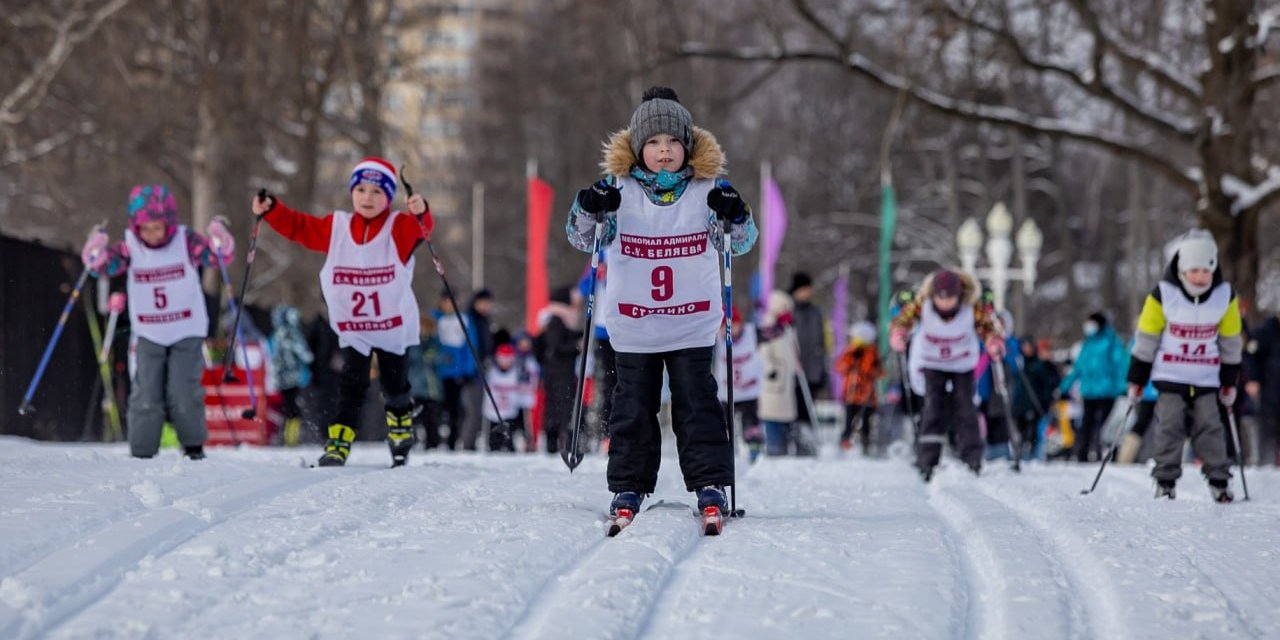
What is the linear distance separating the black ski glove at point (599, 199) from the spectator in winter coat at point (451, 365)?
409 inches

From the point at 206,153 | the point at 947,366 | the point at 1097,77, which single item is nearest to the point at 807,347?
the point at 1097,77

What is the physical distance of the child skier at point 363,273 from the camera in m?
8.62

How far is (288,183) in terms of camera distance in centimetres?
2914

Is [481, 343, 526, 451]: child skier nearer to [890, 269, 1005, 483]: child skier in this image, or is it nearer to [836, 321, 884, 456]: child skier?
[836, 321, 884, 456]: child skier

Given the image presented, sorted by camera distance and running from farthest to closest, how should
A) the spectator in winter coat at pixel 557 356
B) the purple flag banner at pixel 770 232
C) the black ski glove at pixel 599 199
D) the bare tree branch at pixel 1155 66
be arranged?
the purple flag banner at pixel 770 232, the bare tree branch at pixel 1155 66, the spectator in winter coat at pixel 557 356, the black ski glove at pixel 599 199

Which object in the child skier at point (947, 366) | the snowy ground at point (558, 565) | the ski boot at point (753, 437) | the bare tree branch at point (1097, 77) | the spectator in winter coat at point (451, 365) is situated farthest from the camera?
the bare tree branch at point (1097, 77)

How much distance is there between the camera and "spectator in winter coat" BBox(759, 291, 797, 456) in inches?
616

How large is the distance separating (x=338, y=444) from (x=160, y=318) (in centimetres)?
168

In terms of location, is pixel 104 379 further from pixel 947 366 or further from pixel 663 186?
pixel 663 186

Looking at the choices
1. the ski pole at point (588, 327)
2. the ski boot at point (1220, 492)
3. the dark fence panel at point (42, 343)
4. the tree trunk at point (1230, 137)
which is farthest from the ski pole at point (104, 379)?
the tree trunk at point (1230, 137)

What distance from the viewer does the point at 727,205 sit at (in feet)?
20.3

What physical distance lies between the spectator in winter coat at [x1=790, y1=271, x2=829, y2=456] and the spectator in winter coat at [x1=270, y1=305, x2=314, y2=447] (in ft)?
18.1

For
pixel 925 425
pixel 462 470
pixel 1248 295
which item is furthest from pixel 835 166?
Answer: pixel 462 470

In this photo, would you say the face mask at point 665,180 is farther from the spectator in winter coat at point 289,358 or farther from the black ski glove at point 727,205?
the spectator in winter coat at point 289,358
